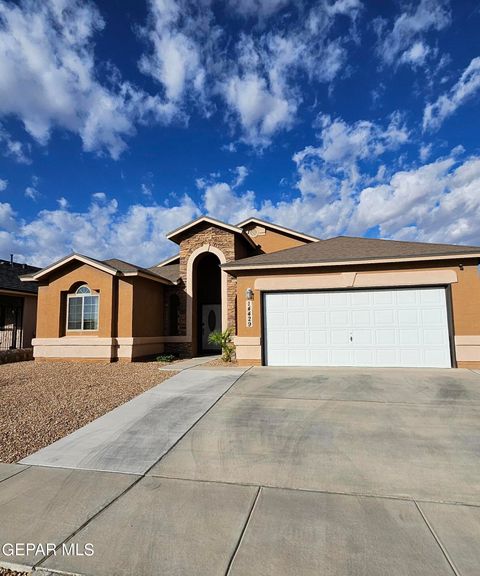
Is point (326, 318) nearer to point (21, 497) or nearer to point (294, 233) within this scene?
point (294, 233)

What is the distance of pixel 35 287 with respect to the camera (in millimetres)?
20875

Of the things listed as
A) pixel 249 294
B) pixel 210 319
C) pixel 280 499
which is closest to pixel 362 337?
pixel 249 294

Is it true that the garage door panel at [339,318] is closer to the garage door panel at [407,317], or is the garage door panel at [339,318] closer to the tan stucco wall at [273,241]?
the garage door panel at [407,317]

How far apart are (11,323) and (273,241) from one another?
15016 millimetres

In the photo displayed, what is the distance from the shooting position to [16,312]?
19.8m

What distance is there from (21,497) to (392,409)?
6.11 metres

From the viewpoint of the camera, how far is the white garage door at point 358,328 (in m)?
11.0

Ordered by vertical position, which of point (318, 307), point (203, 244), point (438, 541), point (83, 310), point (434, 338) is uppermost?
point (203, 244)

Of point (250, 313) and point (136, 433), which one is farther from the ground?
point (250, 313)

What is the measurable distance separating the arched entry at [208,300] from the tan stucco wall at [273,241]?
2.66 metres

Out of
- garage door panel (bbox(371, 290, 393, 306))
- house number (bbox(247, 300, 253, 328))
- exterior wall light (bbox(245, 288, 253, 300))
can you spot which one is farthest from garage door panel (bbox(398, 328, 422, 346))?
exterior wall light (bbox(245, 288, 253, 300))

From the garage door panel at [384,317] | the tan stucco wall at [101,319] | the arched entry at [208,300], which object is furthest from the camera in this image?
the arched entry at [208,300]

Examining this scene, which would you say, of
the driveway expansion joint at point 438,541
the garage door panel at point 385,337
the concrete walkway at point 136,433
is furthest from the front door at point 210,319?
the driveway expansion joint at point 438,541

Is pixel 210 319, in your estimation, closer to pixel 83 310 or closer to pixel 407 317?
pixel 83 310
